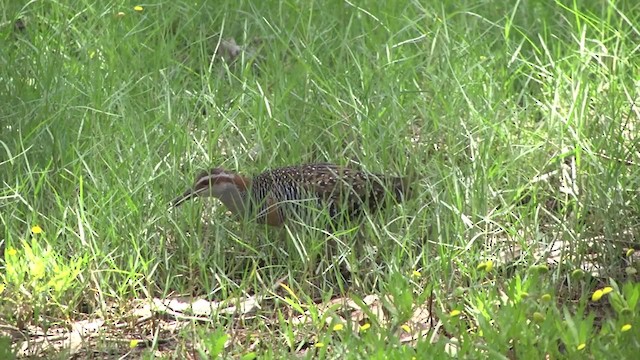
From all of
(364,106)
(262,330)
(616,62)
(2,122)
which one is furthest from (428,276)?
(2,122)

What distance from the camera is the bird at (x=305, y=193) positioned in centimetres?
649

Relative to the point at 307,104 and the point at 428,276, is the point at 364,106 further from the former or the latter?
the point at 428,276

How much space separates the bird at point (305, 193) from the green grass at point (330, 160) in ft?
0.36

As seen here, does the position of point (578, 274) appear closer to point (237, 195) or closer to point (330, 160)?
point (237, 195)

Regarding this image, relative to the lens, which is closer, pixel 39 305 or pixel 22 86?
pixel 39 305

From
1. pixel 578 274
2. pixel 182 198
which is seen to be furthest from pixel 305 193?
pixel 578 274

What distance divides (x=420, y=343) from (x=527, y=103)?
8.50ft

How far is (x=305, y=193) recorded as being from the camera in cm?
654

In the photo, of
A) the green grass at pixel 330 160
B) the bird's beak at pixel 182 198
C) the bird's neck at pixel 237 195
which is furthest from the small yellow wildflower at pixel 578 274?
the bird's beak at pixel 182 198

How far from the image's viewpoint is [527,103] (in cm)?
723

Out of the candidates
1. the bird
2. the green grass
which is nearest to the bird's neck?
the bird

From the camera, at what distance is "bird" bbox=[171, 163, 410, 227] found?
6492mm

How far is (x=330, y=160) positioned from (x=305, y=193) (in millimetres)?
605

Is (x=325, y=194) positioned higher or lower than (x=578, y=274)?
lower
